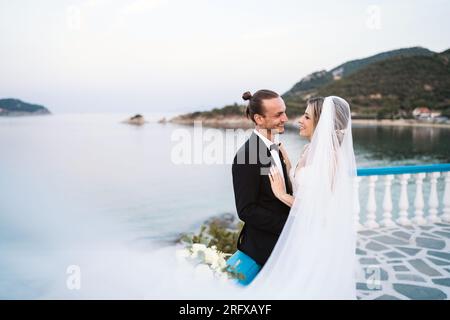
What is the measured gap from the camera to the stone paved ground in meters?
4.05

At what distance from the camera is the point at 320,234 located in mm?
2492

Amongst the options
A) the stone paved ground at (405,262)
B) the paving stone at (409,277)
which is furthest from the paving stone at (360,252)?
the paving stone at (409,277)

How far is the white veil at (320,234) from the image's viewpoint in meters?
2.41

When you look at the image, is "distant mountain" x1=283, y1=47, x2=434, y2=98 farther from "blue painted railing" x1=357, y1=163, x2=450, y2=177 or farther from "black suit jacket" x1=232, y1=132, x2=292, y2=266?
"black suit jacket" x1=232, y1=132, x2=292, y2=266

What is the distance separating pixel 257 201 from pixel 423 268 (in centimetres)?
308

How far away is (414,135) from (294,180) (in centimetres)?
7229

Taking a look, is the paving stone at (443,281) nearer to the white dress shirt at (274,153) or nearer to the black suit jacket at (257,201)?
the black suit jacket at (257,201)

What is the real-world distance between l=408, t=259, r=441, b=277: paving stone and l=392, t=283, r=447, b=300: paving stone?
402mm

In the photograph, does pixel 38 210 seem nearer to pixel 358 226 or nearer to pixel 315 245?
pixel 358 226

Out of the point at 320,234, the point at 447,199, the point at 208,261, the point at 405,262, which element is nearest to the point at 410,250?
the point at 405,262

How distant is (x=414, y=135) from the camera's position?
67.8 metres

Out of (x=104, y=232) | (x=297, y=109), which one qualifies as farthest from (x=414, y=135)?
(x=104, y=232)

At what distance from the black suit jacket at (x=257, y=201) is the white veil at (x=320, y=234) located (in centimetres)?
12
